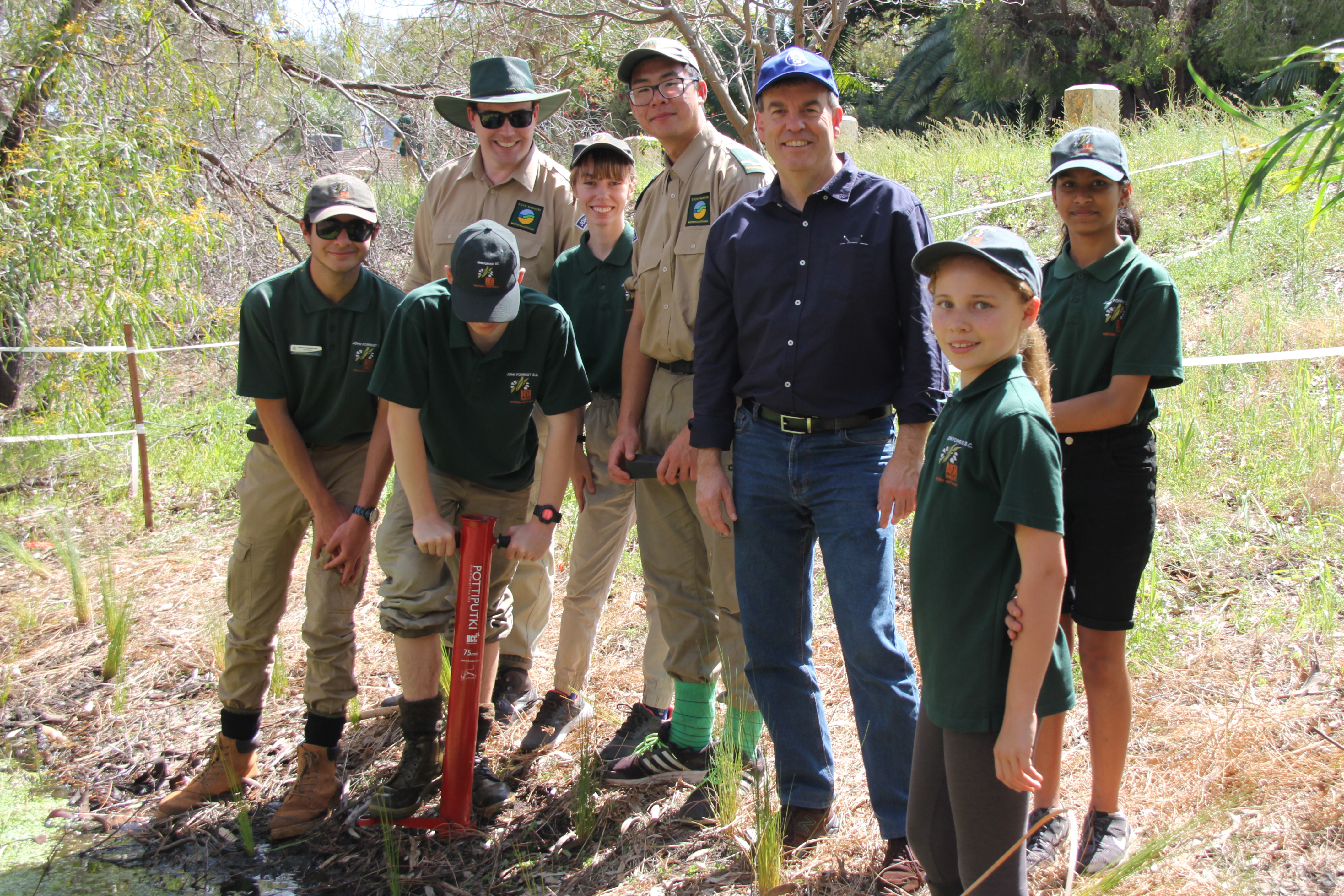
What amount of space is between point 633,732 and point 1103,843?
1.59 metres

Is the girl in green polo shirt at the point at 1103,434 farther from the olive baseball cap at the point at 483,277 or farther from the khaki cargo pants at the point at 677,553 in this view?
the olive baseball cap at the point at 483,277

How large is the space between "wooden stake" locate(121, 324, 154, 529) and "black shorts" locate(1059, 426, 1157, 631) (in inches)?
214

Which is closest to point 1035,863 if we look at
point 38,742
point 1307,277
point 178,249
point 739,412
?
point 739,412

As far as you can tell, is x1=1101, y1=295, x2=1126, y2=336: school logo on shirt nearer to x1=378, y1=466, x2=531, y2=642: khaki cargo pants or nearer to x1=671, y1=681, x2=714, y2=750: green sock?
x1=671, y1=681, x2=714, y2=750: green sock

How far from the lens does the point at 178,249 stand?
7.06 meters

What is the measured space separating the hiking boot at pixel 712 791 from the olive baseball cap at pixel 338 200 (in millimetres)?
2165

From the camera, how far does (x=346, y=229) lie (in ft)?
11.2

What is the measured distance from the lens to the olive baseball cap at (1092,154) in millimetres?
2574

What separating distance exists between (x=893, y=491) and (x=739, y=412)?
0.57 meters

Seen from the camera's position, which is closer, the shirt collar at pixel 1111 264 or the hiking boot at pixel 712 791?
the shirt collar at pixel 1111 264

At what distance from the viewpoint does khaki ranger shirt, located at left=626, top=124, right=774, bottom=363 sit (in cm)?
321

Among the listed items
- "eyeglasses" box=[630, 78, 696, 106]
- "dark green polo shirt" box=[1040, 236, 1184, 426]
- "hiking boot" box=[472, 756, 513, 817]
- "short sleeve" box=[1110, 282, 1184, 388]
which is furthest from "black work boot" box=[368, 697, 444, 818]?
"short sleeve" box=[1110, 282, 1184, 388]

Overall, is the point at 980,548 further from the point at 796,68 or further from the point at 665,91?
the point at 665,91

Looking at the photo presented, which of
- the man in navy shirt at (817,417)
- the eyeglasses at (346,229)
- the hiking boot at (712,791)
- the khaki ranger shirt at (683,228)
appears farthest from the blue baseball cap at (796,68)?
the hiking boot at (712,791)
